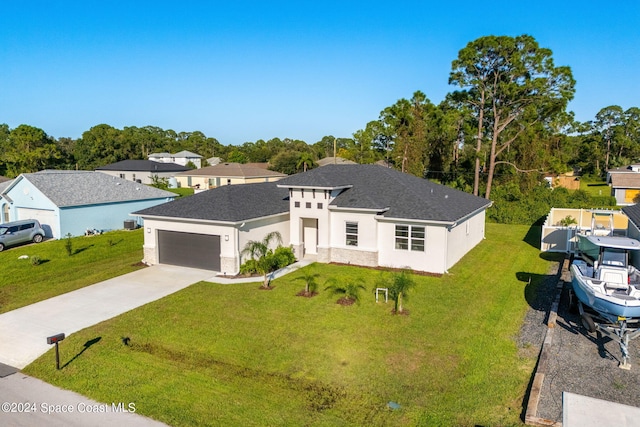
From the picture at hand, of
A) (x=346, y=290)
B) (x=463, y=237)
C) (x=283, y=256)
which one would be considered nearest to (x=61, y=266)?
(x=283, y=256)

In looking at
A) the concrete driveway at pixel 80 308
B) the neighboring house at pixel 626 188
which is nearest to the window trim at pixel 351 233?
the concrete driveway at pixel 80 308

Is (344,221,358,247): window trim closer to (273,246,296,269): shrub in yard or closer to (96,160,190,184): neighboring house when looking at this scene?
(273,246,296,269): shrub in yard

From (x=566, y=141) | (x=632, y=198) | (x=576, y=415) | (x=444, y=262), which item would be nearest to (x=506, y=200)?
(x=632, y=198)

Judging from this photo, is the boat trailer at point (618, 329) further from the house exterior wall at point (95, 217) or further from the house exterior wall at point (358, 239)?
the house exterior wall at point (95, 217)

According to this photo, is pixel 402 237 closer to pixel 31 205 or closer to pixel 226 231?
pixel 226 231

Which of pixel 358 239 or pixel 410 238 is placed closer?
pixel 410 238
